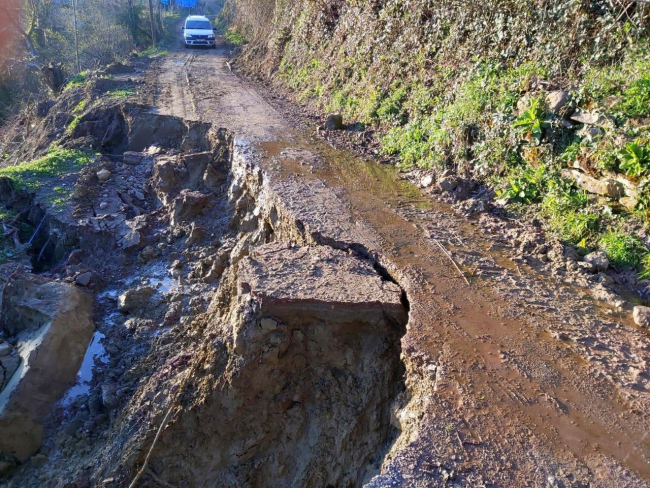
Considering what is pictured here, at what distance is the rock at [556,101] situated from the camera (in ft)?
19.6

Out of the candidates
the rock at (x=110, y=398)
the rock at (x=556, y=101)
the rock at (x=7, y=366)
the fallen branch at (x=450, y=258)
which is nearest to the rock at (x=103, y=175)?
the rock at (x=7, y=366)

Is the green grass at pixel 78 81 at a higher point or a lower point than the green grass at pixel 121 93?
lower

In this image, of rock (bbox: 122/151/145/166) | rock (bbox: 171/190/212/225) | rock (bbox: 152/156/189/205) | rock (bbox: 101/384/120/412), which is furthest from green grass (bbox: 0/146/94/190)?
rock (bbox: 101/384/120/412)

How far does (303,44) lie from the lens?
47.8ft

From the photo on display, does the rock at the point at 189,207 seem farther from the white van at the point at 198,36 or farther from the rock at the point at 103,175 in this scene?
the white van at the point at 198,36

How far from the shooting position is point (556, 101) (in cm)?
601

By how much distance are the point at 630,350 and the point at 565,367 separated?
2.26 ft

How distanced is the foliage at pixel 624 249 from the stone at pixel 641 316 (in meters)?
0.76

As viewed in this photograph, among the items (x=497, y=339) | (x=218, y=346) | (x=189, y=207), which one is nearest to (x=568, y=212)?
(x=497, y=339)

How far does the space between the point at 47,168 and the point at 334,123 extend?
5901 mm

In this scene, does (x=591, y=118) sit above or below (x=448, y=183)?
above

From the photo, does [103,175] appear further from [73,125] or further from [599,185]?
[599,185]

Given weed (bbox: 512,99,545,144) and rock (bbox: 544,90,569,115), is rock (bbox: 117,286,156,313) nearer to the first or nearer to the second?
weed (bbox: 512,99,545,144)

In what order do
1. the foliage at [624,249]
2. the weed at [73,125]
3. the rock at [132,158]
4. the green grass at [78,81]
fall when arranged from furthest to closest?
the green grass at [78,81] → the weed at [73,125] → the rock at [132,158] → the foliage at [624,249]
